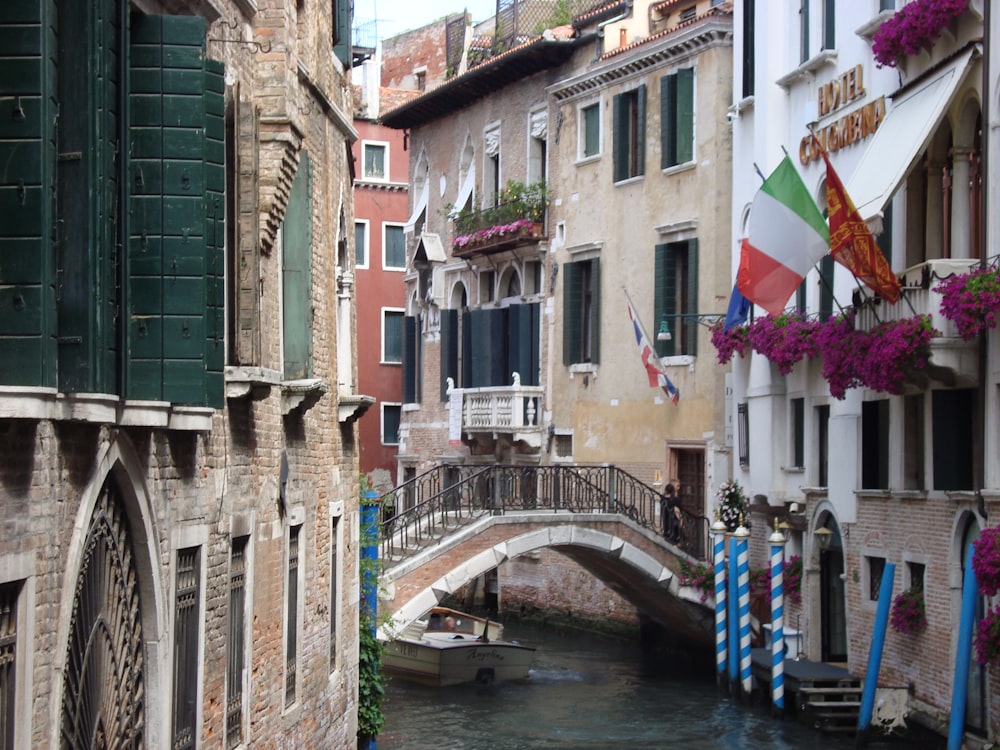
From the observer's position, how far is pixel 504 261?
95.0 ft

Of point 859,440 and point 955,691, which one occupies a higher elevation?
point 859,440

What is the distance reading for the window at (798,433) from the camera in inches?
803

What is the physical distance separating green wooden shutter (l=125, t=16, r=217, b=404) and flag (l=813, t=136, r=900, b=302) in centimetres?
860

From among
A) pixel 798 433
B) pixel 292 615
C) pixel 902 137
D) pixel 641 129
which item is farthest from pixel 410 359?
pixel 292 615

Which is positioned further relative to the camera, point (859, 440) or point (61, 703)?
point (859, 440)

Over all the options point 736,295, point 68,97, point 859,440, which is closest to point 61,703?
point 68,97

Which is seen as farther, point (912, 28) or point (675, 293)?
point (675, 293)

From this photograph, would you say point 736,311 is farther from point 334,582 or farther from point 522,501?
point 334,582

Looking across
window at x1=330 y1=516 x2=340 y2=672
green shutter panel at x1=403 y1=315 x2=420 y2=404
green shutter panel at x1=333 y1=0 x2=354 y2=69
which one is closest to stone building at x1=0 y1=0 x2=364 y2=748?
window at x1=330 y1=516 x2=340 y2=672

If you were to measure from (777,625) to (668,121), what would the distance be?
26.4 feet

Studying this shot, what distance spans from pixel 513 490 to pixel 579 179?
6.11 meters

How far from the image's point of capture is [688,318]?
2367 centimetres

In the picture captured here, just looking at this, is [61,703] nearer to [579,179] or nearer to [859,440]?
[859,440]

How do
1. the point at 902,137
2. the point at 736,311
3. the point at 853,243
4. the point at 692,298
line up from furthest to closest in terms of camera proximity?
the point at 692,298 → the point at 736,311 → the point at 902,137 → the point at 853,243
